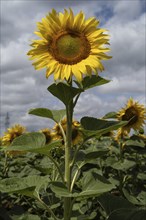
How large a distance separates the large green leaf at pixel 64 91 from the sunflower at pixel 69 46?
0.39 ft

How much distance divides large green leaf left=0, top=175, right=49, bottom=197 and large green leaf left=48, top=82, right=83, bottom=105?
2.13 ft

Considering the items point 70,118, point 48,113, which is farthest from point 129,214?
point 48,113

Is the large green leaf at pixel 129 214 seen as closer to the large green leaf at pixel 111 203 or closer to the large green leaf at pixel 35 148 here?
the large green leaf at pixel 111 203

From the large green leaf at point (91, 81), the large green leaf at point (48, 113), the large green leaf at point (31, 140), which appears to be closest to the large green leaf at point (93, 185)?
the large green leaf at point (31, 140)

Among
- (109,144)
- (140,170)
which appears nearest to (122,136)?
(109,144)

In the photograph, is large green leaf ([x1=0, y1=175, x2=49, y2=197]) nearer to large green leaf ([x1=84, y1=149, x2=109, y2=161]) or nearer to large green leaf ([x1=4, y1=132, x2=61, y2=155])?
large green leaf ([x1=4, y1=132, x2=61, y2=155])

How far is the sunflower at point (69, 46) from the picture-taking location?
105 inches

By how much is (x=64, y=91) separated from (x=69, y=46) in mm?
516

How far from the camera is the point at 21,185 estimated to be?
106 inches

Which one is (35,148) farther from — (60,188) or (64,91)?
(64,91)

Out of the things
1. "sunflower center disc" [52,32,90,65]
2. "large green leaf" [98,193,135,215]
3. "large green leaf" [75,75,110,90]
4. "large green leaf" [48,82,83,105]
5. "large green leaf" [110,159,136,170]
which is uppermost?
"sunflower center disc" [52,32,90,65]

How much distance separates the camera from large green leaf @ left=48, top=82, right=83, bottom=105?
8.15 ft

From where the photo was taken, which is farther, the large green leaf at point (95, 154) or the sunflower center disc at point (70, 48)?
the sunflower center disc at point (70, 48)

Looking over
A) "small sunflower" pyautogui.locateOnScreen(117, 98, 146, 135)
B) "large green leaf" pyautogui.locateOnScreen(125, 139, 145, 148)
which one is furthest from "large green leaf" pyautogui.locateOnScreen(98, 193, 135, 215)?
"small sunflower" pyautogui.locateOnScreen(117, 98, 146, 135)
